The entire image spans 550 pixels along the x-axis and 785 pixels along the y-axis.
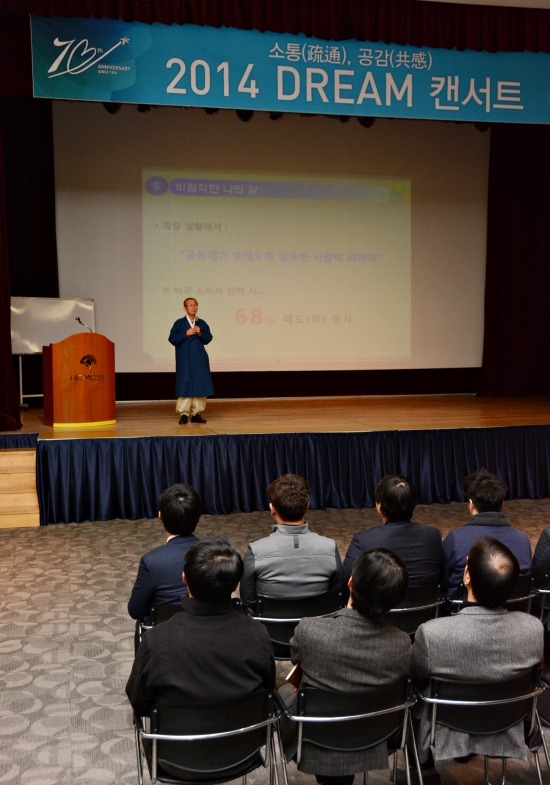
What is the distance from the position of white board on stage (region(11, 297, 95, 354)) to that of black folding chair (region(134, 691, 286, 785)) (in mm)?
5891

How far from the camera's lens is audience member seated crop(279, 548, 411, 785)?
6.02 ft

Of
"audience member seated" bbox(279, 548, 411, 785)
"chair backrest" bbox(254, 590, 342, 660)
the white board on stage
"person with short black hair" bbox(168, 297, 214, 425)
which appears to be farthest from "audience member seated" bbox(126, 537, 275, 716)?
the white board on stage

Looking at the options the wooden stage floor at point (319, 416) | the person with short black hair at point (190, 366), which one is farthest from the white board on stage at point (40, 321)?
the person with short black hair at point (190, 366)

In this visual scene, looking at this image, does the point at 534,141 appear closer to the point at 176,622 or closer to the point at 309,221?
the point at 309,221

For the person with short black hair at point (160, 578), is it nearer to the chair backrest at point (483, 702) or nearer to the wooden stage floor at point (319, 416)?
the chair backrest at point (483, 702)

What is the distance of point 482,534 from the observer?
2.86m

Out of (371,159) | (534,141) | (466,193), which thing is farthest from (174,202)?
(534,141)

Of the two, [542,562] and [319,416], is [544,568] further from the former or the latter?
[319,416]

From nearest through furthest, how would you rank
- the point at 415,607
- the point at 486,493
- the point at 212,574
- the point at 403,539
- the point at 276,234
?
the point at 212,574
the point at 415,607
the point at 403,539
the point at 486,493
the point at 276,234

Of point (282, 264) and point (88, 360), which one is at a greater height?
point (282, 264)

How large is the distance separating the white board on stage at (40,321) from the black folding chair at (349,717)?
5917 millimetres

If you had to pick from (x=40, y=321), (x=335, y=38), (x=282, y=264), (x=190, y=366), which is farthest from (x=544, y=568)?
(x=282, y=264)

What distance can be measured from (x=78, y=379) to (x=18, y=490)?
979 mm

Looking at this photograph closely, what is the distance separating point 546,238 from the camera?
9.12 m
